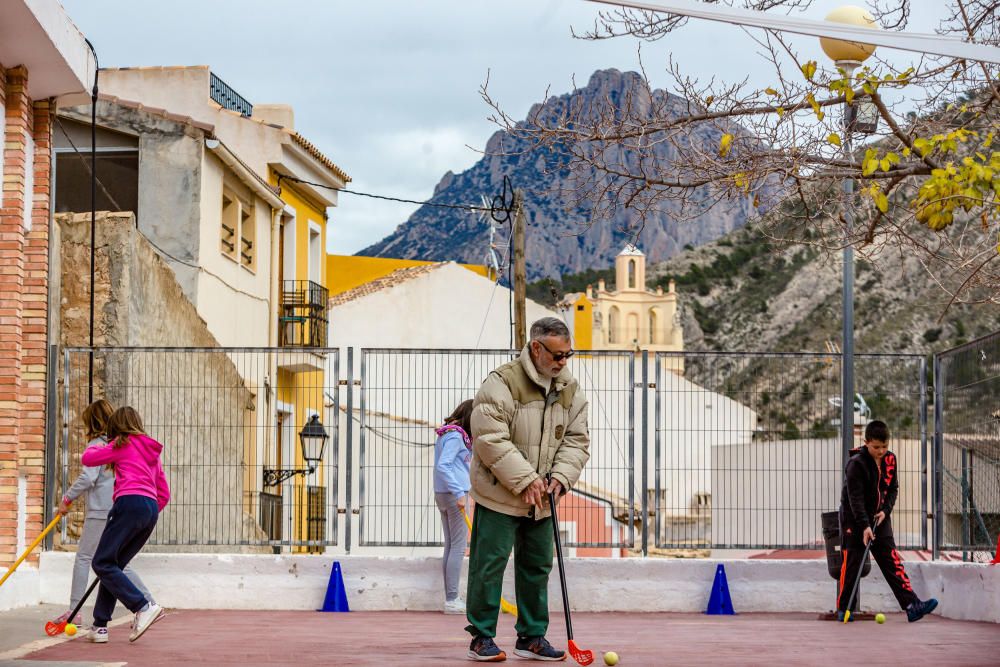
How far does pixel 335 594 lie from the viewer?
13328 mm

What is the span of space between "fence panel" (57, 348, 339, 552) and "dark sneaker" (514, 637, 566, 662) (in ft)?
17.3

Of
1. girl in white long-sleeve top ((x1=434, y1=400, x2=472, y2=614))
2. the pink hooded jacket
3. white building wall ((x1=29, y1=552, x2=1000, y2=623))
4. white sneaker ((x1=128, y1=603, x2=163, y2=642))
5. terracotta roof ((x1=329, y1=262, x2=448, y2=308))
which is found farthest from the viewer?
terracotta roof ((x1=329, y1=262, x2=448, y2=308))

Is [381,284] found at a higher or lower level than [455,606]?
higher

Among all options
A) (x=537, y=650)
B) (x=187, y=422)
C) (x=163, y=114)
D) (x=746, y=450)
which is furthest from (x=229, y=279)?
(x=537, y=650)

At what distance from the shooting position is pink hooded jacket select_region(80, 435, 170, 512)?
966 centimetres

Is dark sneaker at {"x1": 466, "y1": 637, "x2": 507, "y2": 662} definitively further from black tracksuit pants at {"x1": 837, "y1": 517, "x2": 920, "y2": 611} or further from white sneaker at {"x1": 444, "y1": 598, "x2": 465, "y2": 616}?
black tracksuit pants at {"x1": 837, "y1": 517, "x2": 920, "y2": 611}

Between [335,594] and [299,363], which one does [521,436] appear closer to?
[335,594]

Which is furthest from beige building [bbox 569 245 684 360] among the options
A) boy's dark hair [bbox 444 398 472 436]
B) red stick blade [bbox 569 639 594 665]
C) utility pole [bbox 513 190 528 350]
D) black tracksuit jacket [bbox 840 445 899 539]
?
red stick blade [bbox 569 639 594 665]

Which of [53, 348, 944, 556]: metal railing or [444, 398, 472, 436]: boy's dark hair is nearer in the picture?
[444, 398, 472, 436]: boy's dark hair

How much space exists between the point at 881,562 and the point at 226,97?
2276cm

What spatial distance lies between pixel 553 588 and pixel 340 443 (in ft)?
8.06

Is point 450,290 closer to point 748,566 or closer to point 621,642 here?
point 748,566

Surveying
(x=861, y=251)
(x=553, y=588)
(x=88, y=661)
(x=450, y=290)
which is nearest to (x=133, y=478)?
(x=88, y=661)

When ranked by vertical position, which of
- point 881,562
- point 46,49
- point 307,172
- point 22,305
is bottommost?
point 881,562
